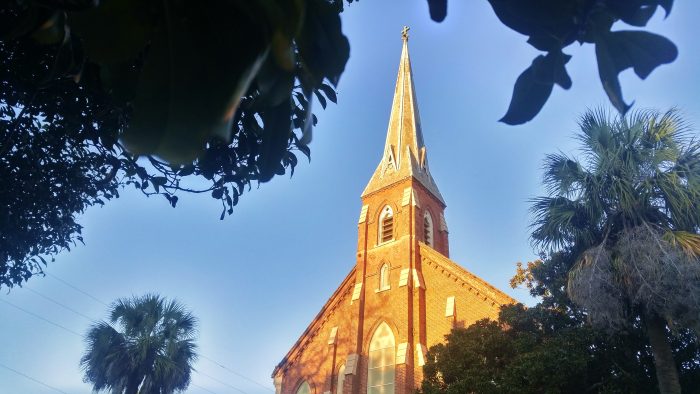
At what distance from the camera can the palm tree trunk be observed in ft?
32.5

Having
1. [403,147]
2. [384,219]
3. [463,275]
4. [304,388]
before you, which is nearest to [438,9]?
[463,275]

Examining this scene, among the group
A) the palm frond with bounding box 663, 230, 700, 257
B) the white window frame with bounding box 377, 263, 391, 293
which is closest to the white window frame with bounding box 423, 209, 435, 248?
the white window frame with bounding box 377, 263, 391, 293

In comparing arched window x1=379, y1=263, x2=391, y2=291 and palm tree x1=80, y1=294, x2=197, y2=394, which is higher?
arched window x1=379, y1=263, x2=391, y2=291

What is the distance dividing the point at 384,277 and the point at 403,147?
23.6 ft

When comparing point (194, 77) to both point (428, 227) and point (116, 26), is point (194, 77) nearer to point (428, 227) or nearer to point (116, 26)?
point (116, 26)

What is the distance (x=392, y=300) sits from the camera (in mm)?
21156

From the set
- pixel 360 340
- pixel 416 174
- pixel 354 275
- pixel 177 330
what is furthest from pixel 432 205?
pixel 177 330

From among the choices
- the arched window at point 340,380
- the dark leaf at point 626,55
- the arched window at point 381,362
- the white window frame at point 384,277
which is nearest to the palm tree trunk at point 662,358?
the arched window at point 381,362

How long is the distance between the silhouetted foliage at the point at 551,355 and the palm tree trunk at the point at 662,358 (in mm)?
307

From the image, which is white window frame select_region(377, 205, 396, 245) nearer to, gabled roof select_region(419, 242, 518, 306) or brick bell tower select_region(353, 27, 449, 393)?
brick bell tower select_region(353, 27, 449, 393)

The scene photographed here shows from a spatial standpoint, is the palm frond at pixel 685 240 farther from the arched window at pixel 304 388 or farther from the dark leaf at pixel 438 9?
the arched window at pixel 304 388

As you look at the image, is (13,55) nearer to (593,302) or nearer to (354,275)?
(593,302)

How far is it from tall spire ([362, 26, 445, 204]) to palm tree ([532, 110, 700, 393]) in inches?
482

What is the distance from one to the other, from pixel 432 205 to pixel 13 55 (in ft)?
68.4
